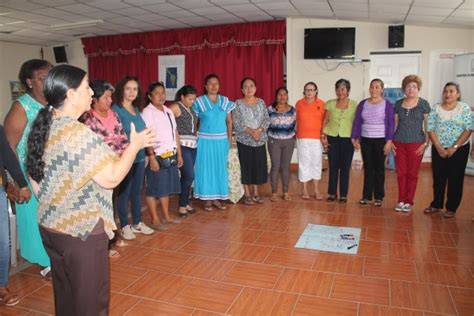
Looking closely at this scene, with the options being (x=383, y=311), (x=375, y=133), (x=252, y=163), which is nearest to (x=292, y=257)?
(x=383, y=311)

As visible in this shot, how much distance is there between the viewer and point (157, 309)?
238cm

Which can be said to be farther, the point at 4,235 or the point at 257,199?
the point at 257,199

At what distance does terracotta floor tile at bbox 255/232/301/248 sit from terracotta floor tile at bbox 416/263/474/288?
1.02m

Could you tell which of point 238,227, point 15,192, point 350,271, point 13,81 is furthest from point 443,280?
point 13,81

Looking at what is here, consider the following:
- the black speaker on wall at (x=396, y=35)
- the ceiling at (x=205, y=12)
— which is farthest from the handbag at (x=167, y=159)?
the black speaker on wall at (x=396, y=35)

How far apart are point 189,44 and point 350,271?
219 inches

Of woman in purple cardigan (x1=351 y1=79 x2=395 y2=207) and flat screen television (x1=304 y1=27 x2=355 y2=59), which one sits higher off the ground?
flat screen television (x1=304 y1=27 x2=355 y2=59)

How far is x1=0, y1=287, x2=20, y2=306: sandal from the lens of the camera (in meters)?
2.44

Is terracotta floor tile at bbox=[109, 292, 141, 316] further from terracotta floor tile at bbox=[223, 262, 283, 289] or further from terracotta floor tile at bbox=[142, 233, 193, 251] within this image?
terracotta floor tile at bbox=[142, 233, 193, 251]

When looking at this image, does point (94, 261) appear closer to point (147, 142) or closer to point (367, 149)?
point (147, 142)

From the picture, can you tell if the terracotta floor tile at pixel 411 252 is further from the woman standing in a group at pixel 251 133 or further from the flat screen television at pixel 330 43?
the flat screen television at pixel 330 43

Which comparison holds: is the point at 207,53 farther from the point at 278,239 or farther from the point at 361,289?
the point at 361,289

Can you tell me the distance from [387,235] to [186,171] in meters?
2.06

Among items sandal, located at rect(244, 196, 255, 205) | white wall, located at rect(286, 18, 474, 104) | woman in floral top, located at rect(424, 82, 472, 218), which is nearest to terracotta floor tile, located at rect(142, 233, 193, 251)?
sandal, located at rect(244, 196, 255, 205)
